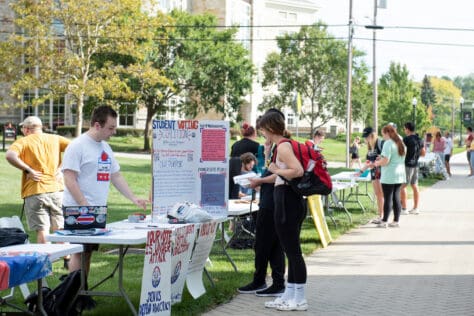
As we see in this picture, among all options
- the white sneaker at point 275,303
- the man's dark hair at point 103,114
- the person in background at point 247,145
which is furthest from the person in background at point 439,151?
the man's dark hair at point 103,114

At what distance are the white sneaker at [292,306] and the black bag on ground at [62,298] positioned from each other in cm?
201

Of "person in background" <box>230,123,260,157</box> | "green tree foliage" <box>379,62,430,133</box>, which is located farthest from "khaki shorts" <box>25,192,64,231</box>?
"green tree foliage" <box>379,62,430,133</box>

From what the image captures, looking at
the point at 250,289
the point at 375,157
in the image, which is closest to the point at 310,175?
the point at 250,289

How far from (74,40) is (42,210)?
3736 cm

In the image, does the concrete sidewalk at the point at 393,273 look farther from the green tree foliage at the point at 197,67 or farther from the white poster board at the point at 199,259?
the green tree foliage at the point at 197,67

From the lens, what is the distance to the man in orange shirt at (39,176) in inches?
433

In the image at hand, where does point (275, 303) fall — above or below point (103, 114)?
below

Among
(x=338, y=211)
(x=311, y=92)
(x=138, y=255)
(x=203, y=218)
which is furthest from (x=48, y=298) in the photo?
(x=311, y=92)

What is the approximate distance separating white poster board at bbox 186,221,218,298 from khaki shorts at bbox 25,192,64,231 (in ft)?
7.41

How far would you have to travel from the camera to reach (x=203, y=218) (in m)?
9.38

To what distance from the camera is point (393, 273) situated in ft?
37.9

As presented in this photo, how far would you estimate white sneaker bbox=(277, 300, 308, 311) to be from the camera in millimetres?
8898

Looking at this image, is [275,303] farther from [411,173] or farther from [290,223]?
[411,173]

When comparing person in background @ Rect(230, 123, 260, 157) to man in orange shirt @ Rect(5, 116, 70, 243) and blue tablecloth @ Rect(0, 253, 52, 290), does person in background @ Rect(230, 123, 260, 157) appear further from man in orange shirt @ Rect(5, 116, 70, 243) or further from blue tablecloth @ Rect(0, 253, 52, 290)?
blue tablecloth @ Rect(0, 253, 52, 290)
